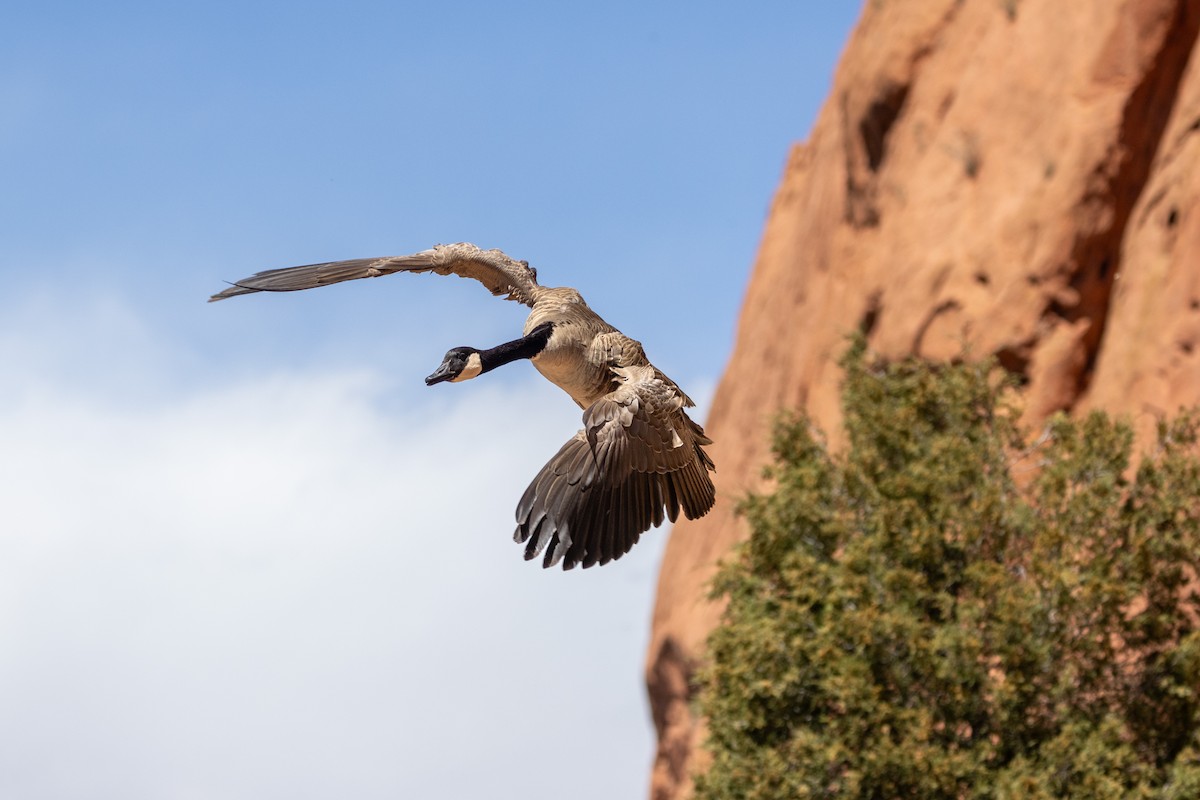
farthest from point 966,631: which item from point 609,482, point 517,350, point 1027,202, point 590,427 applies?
point 1027,202

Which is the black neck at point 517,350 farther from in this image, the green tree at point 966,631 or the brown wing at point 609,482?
the green tree at point 966,631

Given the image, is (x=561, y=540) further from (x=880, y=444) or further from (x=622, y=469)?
(x=880, y=444)

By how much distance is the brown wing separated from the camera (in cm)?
768

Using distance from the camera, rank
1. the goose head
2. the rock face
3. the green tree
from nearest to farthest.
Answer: the goose head < the green tree < the rock face

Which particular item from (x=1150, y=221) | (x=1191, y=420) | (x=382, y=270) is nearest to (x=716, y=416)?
(x=1150, y=221)

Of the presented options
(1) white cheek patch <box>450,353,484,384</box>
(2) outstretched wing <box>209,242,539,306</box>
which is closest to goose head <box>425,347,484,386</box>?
(1) white cheek patch <box>450,353,484,384</box>

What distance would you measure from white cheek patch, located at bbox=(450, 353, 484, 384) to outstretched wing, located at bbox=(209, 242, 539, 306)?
0.76 meters

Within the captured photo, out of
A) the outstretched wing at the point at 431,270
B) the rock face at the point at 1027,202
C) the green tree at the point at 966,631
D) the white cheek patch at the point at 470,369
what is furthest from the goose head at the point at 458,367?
the rock face at the point at 1027,202

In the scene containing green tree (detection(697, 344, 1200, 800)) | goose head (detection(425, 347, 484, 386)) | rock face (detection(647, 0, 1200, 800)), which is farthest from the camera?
rock face (detection(647, 0, 1200, 800))

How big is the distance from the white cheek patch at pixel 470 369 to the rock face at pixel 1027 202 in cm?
1370

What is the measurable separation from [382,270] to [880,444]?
12367 millimetres

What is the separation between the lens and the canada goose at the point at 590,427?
762cm

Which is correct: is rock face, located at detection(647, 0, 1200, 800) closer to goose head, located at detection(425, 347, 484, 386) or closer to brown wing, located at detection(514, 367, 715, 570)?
brown wing, located at detection(514, 367, 715, 570)

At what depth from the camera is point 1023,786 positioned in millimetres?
15797
